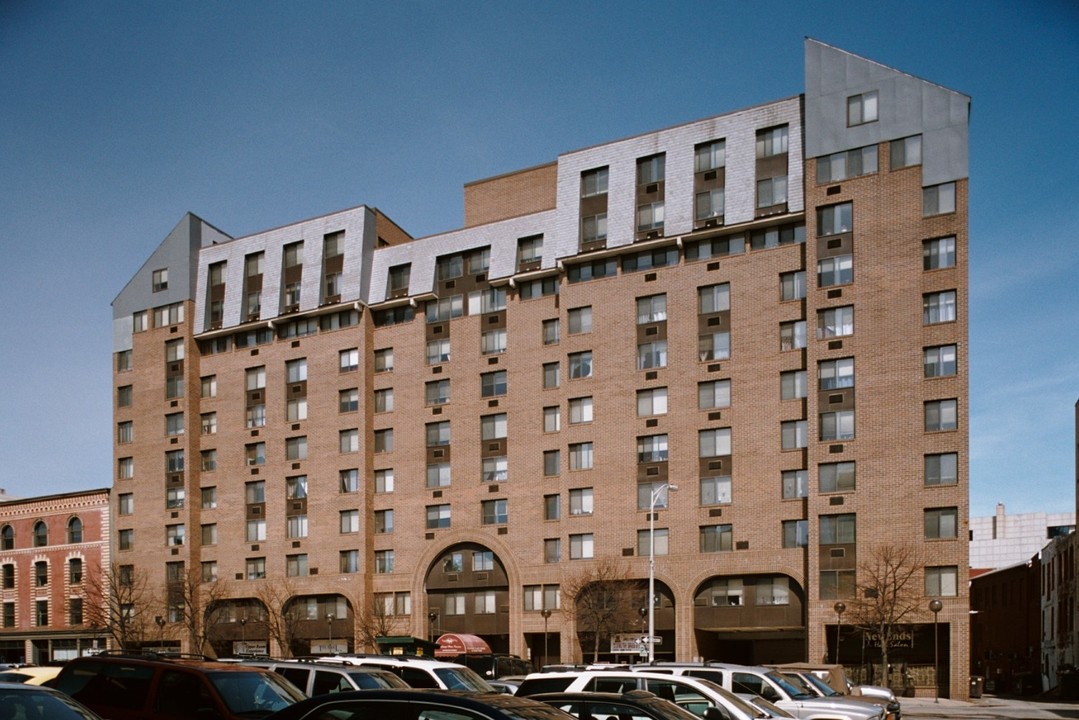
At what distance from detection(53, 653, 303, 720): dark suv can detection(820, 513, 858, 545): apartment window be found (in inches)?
1663

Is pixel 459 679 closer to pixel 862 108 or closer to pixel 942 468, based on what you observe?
pixel 942 468

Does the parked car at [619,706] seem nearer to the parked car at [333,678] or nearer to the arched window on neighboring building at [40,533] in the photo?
the parked car at [333,678]

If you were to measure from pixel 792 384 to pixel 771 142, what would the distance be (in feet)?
43.3

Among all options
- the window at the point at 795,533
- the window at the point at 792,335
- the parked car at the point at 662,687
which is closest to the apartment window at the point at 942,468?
the window at the point at 795,533

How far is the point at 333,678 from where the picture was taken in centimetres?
1786

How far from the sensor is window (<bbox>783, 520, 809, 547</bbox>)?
181 ft

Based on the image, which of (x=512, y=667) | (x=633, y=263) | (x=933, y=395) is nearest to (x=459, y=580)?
(x=512, y=667)

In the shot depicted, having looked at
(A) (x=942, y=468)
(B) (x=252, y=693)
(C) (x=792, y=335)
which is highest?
(C) (x=792, y=335)

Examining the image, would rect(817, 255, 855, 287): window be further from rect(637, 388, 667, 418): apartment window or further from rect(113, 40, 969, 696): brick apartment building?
rect(637, 388, 667, 418): apartment window

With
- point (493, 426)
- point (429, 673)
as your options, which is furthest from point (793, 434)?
point (429, 673)

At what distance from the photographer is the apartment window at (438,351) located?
66.9 meters

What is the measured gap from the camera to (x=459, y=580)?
64438mm

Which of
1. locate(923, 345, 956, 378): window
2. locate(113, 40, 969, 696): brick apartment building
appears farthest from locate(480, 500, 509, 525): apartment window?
locate(923, 345, 956, 378): window

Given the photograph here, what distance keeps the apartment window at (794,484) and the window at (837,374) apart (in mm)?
4640
